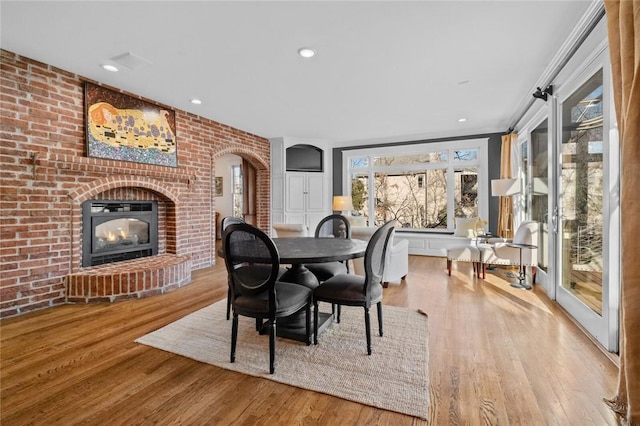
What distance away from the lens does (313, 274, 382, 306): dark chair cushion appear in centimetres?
212

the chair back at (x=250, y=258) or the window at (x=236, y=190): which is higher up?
the window at (x=236, y=190)

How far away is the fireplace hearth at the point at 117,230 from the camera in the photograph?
140 inches

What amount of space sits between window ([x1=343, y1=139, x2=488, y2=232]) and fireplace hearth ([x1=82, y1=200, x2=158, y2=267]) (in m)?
4.51

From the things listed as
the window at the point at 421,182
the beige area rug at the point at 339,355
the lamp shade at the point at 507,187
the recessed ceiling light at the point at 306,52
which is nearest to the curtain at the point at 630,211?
the beige area rug at the point at 339,355

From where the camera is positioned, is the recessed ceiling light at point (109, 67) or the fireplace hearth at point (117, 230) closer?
the recessed ceiling light at point (109, 67)

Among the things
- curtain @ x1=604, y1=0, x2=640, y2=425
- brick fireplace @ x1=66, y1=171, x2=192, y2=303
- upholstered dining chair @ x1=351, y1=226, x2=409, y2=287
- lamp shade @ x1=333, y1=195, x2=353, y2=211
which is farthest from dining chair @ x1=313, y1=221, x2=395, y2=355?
lamp shade @ x1=333, y1=195, x2=353, y2=211

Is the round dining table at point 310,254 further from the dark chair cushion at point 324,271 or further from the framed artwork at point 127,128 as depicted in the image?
the framed artwork at point 127,128

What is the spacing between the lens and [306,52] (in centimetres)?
282

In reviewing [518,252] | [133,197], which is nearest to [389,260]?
[518,252]

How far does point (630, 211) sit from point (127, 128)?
4.79 metres

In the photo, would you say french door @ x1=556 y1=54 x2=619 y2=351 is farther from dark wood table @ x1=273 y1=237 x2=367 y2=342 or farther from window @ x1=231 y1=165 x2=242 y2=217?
window @ x1=231 y1=165 x2=242 y2=217

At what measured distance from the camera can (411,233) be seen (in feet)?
21.6

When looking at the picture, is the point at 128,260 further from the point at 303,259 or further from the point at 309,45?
the point at 309,45

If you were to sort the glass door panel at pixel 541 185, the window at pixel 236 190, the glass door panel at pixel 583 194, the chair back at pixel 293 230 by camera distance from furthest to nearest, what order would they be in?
the window at pixel 236 190
the chair back at pixel 293 230
the glass door panel at pixel 541 185
the glass door panel at pixel 583 194
